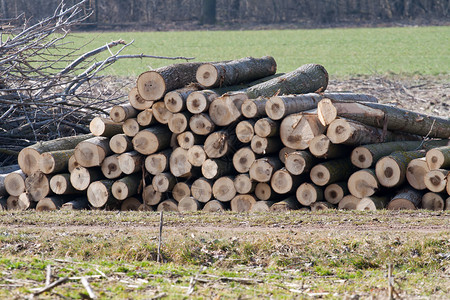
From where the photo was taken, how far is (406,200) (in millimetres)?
9008

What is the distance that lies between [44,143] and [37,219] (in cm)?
237

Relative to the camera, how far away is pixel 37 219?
334 inches

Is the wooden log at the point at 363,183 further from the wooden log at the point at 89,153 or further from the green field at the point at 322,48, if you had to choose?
the green field at the point at 322,48

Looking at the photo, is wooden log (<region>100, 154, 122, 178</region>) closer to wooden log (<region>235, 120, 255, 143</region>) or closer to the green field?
wooden log (<region>235, 120, 255, 143</region>)

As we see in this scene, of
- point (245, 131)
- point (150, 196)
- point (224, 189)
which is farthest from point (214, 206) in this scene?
point (245, 131)

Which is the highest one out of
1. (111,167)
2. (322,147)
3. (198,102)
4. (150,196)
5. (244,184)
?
(198,102)

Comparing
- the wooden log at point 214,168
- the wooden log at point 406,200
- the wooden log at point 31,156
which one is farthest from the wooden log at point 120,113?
the wooden log at point 406,200

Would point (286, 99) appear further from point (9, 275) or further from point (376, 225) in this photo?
point (9, 275)

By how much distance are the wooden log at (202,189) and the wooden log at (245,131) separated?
2.85 ft

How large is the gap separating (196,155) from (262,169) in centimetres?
111

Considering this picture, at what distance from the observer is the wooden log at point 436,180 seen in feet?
29.0

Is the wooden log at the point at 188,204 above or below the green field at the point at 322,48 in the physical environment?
below

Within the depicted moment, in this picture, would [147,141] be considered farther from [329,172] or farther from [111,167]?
[329,172]

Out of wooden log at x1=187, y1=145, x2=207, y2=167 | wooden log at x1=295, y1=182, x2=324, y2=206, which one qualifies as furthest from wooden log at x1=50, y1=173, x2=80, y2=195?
wooden log at x1=295, y1=182, x2=324, y2=206
